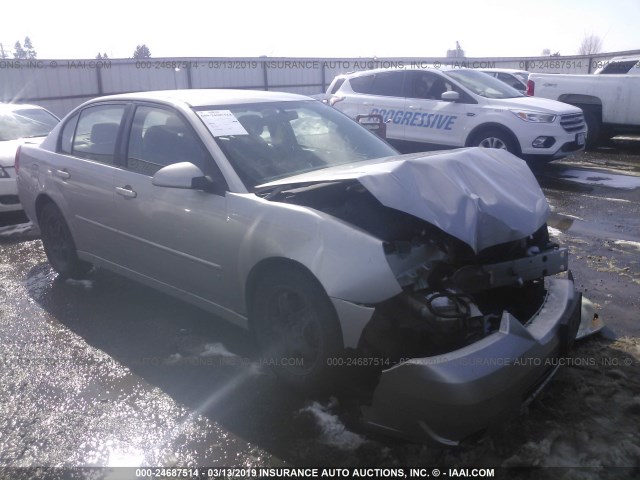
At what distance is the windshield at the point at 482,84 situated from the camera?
988cm

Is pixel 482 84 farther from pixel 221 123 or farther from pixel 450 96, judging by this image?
pixel 221 123

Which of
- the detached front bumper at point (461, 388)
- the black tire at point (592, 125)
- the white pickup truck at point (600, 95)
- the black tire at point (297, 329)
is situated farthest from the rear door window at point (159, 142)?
the black tire at point (592, 125)

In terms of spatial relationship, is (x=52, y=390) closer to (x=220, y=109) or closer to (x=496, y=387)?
(x=220, y=109)

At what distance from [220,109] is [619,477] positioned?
10.4ft

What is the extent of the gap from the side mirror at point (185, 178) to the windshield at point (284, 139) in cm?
21

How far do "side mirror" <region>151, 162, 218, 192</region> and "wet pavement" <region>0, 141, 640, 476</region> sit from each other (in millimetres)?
1168

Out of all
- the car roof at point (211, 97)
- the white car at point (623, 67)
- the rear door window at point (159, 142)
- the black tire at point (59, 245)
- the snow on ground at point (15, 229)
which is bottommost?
the snow on ground at point (15, 229)

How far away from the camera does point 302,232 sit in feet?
10.1

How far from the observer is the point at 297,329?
3236mm

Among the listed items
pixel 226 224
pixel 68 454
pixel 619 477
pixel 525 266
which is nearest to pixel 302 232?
pixel 226 224

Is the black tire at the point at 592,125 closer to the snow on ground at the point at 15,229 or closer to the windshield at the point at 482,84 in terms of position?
the windshield at the point at 482,84

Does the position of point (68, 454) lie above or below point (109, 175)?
below

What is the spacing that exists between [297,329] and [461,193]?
1.16 m

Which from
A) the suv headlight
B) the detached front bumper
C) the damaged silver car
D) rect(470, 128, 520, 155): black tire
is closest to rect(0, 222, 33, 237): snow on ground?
→ the damaged silver car
